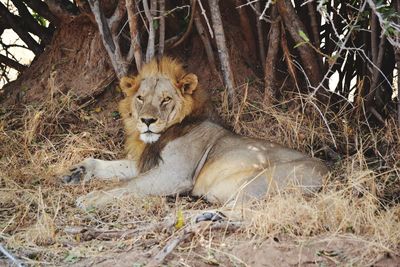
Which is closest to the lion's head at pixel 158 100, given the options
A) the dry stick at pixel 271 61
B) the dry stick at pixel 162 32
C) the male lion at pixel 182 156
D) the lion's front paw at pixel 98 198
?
the male lion at pixel 182 156

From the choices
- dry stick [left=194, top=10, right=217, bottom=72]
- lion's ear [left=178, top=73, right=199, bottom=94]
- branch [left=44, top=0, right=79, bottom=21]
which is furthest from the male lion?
branch [left=44, top=0, right=79, bottom=21]

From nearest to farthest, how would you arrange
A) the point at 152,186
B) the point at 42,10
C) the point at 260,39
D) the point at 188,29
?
1. the point at 152,186
2. the point at 188,29
3. the point at 260,39
4. the point at 42,10

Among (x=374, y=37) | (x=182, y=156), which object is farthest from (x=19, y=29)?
(x=374, y=37)

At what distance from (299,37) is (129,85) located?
4.22ft

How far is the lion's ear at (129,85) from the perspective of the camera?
17.9 ft

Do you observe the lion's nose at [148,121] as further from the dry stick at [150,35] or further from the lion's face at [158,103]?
the dry stick at [150,35]

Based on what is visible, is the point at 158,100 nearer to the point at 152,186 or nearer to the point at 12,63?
the point at 152,186

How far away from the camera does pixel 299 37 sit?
5555 mm

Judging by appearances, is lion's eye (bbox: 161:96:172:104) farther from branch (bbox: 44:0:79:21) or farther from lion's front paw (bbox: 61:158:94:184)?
branch (bbox: 44:0:79:21)

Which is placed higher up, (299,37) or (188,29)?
(188,29)

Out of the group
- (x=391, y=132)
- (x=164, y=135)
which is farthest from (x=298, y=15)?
(x=164, y=135)

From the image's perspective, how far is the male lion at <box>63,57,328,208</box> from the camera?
15.7ft

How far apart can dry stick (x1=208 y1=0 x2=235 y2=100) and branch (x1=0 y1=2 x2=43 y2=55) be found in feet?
6.55

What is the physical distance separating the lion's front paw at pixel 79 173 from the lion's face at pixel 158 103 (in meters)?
0.46
